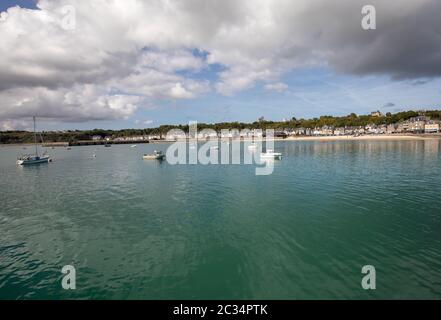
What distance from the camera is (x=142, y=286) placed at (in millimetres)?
14516

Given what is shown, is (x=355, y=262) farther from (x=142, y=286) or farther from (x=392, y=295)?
(x=142, y=286)

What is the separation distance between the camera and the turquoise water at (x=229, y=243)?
14234mm

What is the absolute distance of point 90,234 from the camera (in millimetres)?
22516

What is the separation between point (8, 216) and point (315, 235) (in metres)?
32.9

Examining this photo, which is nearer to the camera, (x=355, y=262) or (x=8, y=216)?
(x=355, y=262)

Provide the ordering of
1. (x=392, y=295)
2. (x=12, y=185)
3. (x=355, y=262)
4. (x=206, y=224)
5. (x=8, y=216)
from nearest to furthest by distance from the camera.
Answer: (x=392, y=295) < (x=355, y=262) < (x=206, y=224) < (x=8, y=216) < (x=12, y=185)

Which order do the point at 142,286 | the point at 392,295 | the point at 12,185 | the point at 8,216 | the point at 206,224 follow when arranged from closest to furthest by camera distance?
the point at 392,295 → the point at 142,286 → the point at 206,224 → the point at 8,216 → the point at 12,185

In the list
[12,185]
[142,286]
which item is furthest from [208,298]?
[12,185]

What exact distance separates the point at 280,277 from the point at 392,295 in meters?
5.62

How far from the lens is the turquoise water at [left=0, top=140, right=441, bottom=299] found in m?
14.2

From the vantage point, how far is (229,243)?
19.7m
